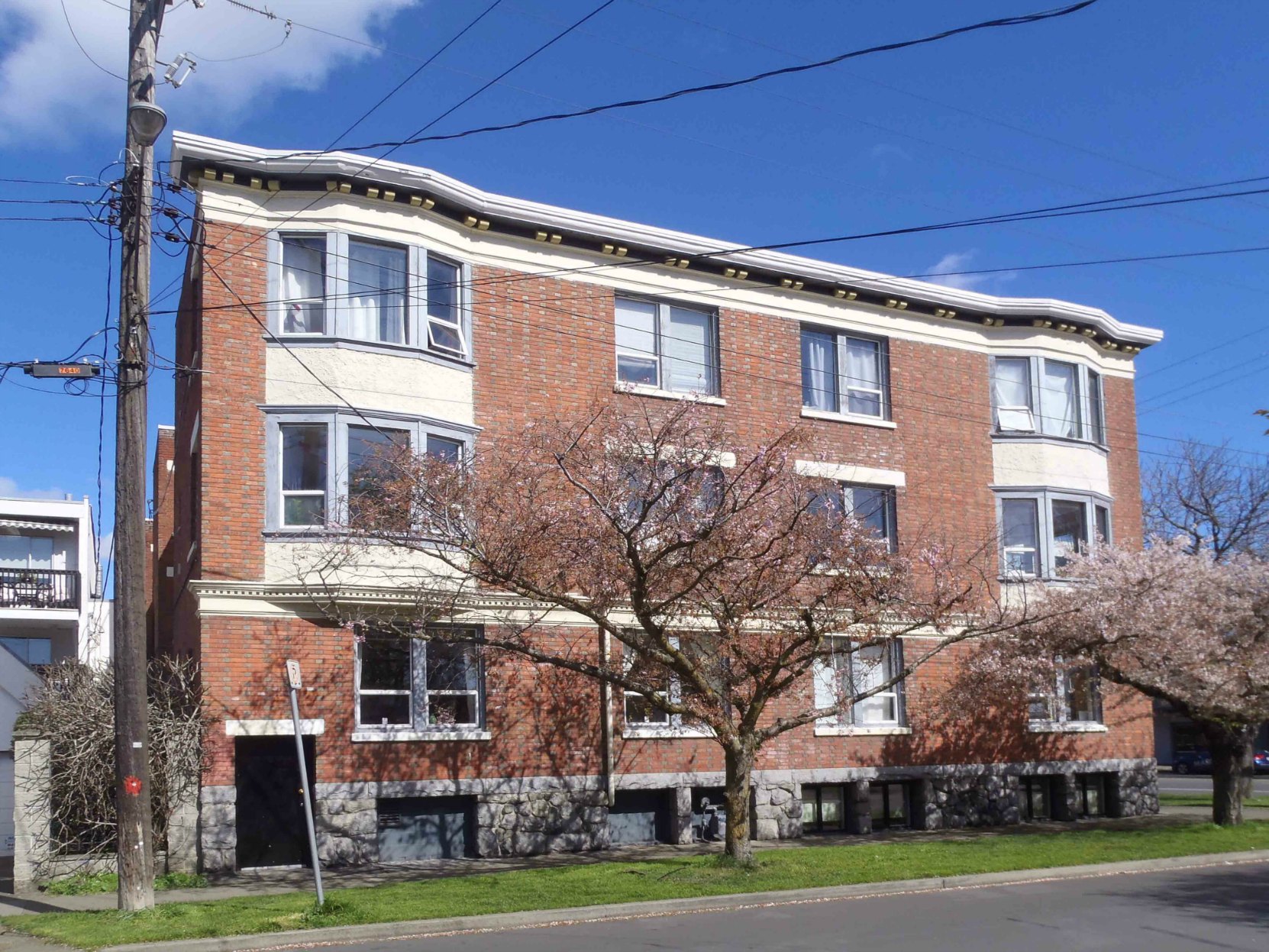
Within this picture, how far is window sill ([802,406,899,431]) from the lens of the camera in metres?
24.2

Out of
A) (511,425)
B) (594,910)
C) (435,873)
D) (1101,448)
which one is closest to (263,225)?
(511,425)

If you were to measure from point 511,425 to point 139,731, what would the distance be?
8378mm

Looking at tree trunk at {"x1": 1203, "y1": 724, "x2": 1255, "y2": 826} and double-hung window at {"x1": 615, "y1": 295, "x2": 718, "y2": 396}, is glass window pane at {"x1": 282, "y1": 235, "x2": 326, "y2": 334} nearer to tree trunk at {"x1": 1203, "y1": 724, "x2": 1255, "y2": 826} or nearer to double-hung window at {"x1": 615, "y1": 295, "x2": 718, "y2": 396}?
double-hung window at {"x1": 615, "y1": 295, "x2": 718, "y2": 396}

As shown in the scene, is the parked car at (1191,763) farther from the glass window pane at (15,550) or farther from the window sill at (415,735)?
the glass window pane at (15,550)

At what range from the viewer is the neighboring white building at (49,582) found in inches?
1462

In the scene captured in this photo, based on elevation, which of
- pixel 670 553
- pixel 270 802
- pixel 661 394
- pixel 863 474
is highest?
pixel 661 394

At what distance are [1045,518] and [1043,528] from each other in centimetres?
20

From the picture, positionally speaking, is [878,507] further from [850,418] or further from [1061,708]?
[1061,708]

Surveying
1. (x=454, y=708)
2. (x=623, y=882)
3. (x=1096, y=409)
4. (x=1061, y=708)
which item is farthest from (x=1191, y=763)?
(x=623, y=882)

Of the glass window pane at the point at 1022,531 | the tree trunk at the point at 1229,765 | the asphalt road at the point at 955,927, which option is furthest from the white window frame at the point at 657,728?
the tree trunk at the point at 1229,765

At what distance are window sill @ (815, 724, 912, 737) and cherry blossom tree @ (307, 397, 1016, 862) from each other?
4.97 m

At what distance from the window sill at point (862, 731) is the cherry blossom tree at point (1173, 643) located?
7.42 feet

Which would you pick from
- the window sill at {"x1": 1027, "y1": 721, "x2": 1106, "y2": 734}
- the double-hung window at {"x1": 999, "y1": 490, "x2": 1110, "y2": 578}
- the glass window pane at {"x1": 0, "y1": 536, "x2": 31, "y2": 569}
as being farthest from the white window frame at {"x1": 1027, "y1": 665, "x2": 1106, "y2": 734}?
the glass window pane at {"x1": 0, "y1": 536, "x2": 31, "y2": 569}

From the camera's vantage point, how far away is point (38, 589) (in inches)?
1476
